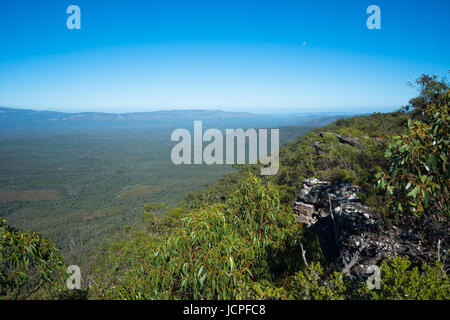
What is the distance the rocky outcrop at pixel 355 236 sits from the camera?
3877 millimetres

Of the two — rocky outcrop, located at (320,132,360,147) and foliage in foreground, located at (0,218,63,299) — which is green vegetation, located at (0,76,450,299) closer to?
foliage in foreground, located at (0,218,63,299)

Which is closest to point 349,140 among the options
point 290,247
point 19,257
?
point 290,247

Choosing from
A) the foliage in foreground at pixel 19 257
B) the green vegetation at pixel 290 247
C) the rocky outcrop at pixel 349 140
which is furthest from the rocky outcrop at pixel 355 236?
the rocky outcrop at pixel 349 140

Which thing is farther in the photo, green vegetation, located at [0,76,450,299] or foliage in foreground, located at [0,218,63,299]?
foliage in foreground, located at [0,218,63,299]

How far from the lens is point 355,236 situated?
4.48 meters

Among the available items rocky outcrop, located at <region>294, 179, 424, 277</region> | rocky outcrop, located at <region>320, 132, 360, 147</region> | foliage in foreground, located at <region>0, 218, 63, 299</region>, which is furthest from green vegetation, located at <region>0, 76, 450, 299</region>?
rocky outcrop, located at <region>320, 132, 360, 147</region>

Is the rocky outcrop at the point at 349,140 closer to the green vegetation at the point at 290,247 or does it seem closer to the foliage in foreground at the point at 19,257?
the green vegetation at the point at 290,247

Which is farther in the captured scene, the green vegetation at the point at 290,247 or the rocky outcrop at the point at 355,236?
the rocky outcrop at the point at 355,236

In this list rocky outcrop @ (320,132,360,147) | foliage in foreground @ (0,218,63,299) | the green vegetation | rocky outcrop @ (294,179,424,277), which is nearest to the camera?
the green vegetation

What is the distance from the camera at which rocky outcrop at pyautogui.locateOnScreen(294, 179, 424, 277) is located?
12.7ft

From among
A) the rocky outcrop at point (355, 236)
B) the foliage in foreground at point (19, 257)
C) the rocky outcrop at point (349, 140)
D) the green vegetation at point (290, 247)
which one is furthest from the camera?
the rocky outcrop at point (349, 140)

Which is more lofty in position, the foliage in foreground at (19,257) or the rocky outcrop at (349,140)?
the rocky outcrop at (349,140)
